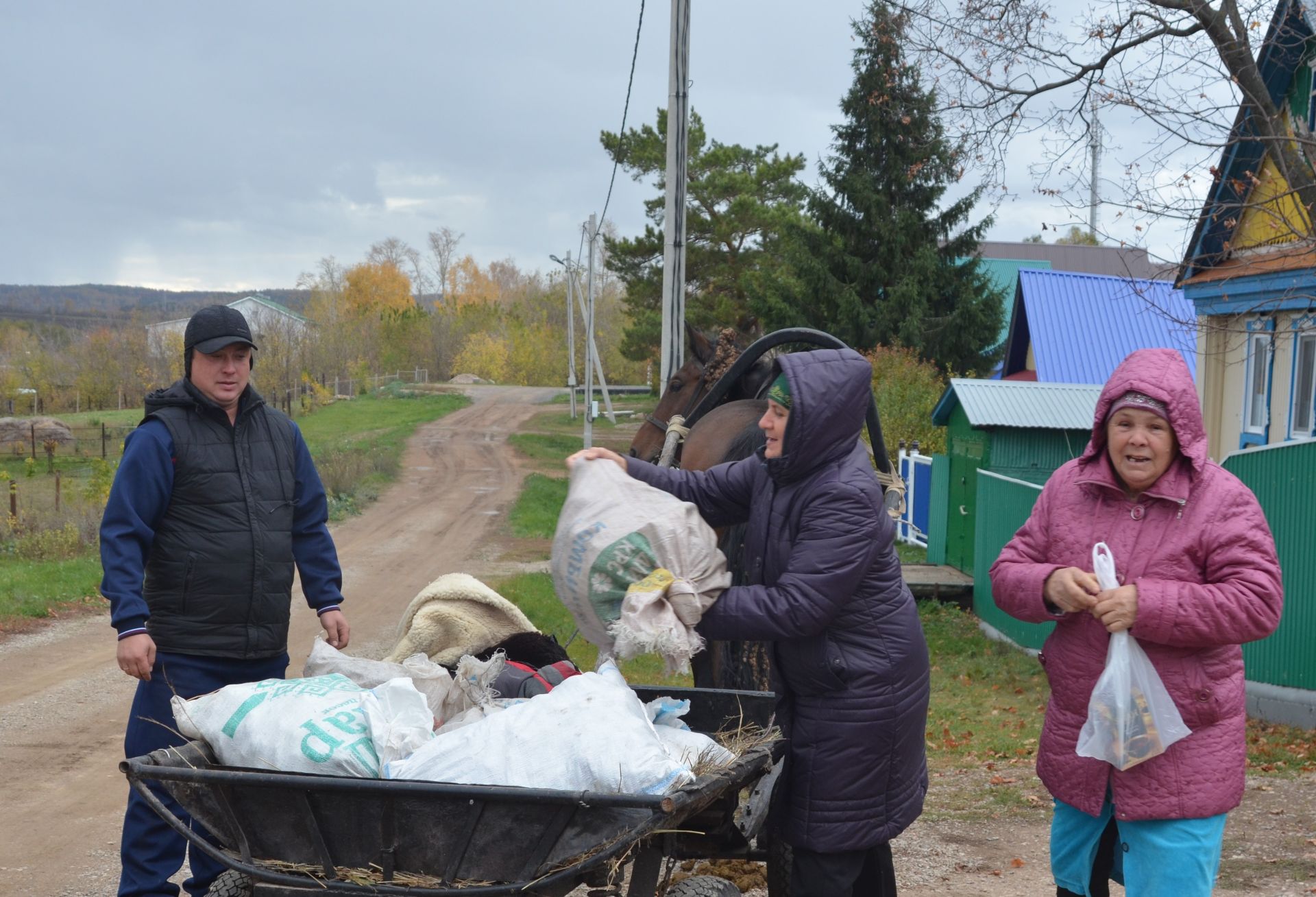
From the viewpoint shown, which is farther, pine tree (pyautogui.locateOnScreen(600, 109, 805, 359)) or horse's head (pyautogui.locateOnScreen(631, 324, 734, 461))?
pine tree (pyautogui.locateOnScreen(600, 109, 805, 359))

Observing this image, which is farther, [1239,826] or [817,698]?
[1239,826]

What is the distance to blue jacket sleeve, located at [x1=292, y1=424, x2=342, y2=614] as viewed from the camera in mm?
4109

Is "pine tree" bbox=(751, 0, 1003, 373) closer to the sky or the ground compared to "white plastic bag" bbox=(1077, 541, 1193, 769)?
closer to the sky

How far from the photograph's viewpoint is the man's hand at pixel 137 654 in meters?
3.43

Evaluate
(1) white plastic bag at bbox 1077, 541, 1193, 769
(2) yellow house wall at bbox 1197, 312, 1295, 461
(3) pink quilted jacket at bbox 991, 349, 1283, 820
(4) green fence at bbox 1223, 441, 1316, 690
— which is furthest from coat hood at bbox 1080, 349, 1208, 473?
(2) yellow house wall at bbox 1197, 312, 1295, 461

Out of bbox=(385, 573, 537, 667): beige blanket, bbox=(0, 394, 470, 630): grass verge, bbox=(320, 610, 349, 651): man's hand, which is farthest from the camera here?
bbox=(0, 394, 470, 630): grass verge

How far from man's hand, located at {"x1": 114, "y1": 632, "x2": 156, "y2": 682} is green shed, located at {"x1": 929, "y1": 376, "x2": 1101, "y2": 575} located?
11.0m

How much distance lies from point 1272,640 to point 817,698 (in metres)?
6.28

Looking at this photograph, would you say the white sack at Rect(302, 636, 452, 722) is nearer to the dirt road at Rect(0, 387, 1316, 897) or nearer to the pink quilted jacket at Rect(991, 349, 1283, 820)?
the pink quilted jacket at Rect(991, 349, 1283, 820)

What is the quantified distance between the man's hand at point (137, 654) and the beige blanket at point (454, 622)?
76 cm

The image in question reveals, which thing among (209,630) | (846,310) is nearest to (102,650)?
(209,630)

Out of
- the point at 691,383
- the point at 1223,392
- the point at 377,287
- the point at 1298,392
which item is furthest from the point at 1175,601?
the point at 377,287

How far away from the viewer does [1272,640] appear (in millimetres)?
7941

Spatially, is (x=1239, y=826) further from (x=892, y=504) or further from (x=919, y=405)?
(x=919, y=405)
